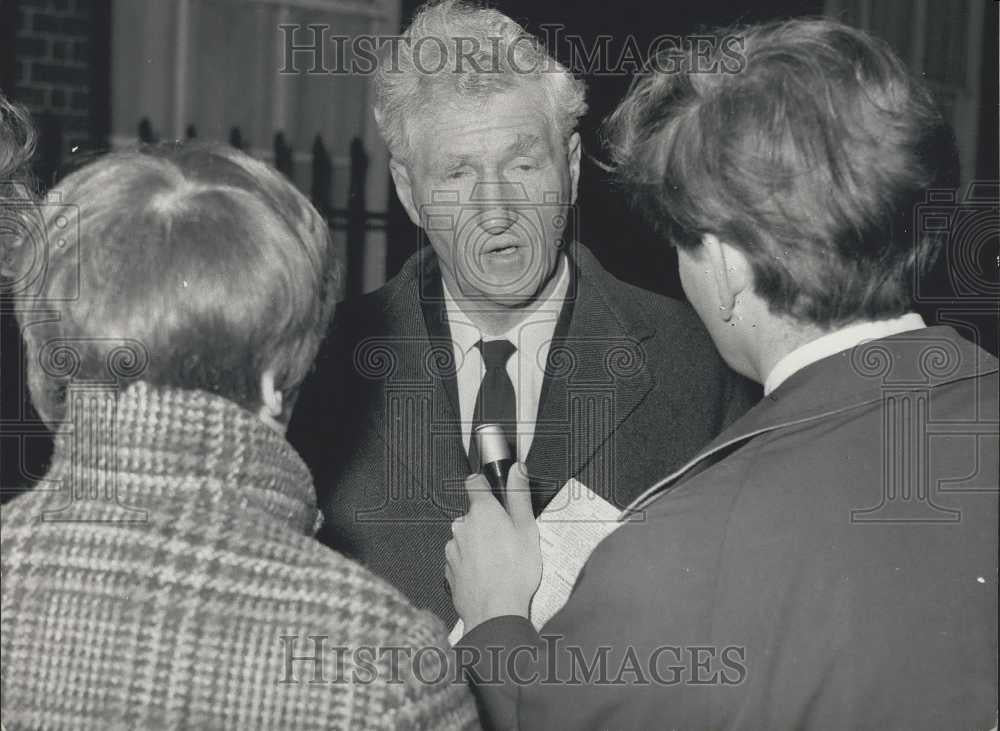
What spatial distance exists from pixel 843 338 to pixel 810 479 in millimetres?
248

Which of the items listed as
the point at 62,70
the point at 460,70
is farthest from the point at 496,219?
the point at 62,70

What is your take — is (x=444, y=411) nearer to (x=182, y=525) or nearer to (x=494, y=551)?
(x=494, y=551)

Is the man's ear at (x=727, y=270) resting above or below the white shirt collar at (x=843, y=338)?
above

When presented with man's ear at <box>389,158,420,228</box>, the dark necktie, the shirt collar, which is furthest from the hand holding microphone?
man's ear at <box>389,158,420,228</box>

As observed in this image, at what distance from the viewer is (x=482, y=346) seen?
8.73ft

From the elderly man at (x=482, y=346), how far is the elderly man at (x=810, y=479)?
93 cm

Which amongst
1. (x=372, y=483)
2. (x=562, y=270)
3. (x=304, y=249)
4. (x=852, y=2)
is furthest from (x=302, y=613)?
(x=852, y=2)

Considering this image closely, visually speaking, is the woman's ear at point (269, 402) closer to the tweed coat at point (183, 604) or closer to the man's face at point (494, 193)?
the tweed coat at point (183, 604)

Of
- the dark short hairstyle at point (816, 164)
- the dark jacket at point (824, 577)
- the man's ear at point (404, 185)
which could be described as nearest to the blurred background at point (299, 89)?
the man's ear at point (404, 185)

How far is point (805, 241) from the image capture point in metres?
1.54

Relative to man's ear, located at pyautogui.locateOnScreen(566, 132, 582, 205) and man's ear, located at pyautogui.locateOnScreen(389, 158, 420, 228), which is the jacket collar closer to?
man's ear, located at pyautogui.locateOnScreen(566, 132, 582, 205)

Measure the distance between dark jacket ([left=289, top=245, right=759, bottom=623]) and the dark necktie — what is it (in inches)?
2.3

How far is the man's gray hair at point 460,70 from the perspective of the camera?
8.76ft

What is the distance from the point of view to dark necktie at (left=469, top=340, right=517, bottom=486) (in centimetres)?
259
